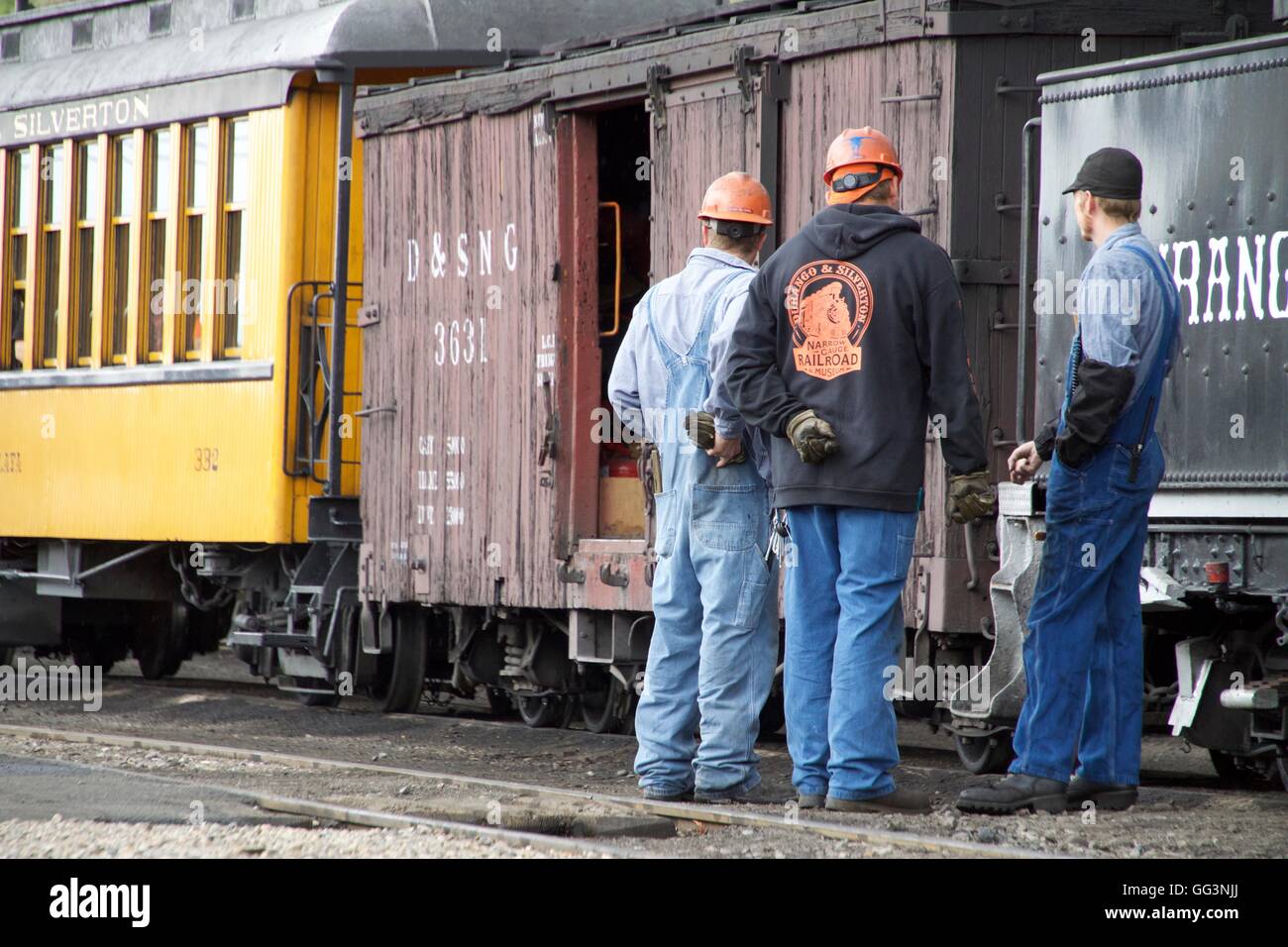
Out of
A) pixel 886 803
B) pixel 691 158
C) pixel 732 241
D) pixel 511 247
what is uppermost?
pixel 691 158

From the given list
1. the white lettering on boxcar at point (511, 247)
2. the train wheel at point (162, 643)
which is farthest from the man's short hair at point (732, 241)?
the train wheel at point (162, 643)

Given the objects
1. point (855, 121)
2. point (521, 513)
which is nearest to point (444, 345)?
point (521, 513)

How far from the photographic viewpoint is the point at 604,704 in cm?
1132

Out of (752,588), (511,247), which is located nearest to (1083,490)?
(752,588)

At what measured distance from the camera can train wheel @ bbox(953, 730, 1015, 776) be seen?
27.5 feet

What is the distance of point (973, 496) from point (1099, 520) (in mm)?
387

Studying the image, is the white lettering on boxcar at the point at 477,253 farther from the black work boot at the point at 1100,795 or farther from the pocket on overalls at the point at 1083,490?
the black work boot at the point at 1100,795

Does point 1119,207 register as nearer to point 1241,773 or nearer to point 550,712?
point 1241,773

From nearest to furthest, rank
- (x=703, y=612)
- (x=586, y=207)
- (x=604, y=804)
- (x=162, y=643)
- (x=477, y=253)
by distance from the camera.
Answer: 1. (x=604, y=804)
2. (x=703, y=612)
3. (x=586, y=207)
4. (x=477, y=253)
5. (x=162, y=643)

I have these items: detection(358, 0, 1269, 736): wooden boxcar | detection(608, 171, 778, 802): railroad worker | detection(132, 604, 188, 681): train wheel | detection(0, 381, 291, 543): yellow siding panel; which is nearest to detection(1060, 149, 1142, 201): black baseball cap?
detection(608, 171, 778, 802): railroad worker

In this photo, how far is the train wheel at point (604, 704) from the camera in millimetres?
11109

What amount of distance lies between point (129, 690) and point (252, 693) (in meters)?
0.90

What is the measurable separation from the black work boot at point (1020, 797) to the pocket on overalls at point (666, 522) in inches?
54.9

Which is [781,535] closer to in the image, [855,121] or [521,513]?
[855,121]
